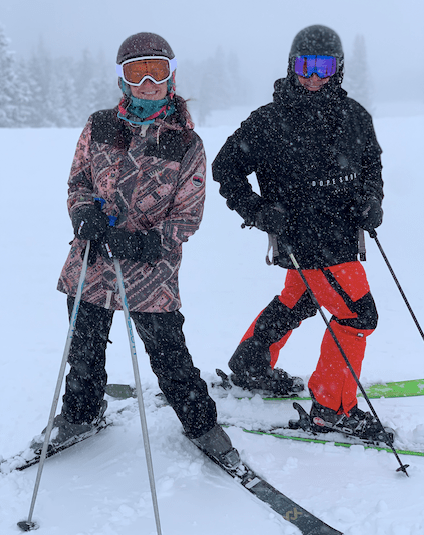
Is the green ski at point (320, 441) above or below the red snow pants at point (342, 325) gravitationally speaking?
below

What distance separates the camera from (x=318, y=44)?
2.92m

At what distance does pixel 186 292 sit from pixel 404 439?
159 inches

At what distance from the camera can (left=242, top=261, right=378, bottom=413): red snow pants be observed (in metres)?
3.09

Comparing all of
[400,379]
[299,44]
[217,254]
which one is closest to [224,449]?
[400,379]

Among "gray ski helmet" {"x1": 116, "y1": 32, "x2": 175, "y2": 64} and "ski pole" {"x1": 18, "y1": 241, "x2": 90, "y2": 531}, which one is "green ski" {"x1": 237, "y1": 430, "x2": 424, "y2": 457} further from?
"gray ski helmet" {"x1": 116, "y1": 32, "x2": 175, "y2": 64}

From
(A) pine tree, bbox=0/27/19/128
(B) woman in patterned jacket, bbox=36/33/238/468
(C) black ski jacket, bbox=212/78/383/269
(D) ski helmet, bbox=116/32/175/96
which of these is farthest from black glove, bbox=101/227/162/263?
(A) pine tree, bbox=0/27/19/128

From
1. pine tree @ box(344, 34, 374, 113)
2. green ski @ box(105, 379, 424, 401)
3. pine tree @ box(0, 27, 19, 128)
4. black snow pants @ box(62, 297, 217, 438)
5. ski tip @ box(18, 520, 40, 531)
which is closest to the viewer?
ski tip @ box(18, 520, 40, 531)

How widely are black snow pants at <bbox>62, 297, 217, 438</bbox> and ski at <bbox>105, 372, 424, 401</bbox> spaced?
818 mm

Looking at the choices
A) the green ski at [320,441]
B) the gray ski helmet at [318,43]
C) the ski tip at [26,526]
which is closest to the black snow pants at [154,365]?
the green ski at [320,441]

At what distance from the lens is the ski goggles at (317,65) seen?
9.57 ft

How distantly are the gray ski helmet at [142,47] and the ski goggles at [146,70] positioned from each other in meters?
0.02

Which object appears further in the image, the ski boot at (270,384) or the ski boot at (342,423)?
the ski boot at (270,384)

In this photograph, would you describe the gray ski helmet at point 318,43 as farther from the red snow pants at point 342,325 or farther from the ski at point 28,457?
the ski at point 28,457

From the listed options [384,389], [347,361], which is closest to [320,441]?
[347,361]
